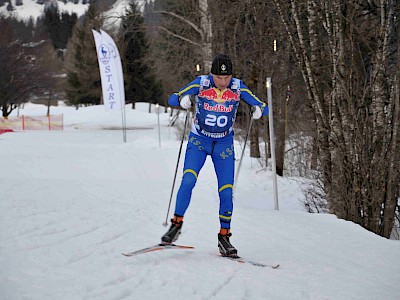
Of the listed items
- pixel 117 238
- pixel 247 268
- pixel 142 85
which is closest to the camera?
pixel 247 268

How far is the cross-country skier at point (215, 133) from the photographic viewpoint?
178 inches

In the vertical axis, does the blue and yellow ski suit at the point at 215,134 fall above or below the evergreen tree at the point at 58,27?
below

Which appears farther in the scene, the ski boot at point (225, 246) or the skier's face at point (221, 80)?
the skier's face at point (221, 80)

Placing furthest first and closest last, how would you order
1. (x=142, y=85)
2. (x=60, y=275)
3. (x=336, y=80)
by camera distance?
(x=142, y=85), (x=336, y=80), (x=60, y=275)

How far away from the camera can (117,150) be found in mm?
18641

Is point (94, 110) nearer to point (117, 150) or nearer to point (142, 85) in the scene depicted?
point (142, 85)

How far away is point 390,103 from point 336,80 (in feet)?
2.60

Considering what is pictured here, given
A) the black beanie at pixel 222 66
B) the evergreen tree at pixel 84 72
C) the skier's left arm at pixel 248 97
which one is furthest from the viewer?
the evergreen tree at pixel 84 72

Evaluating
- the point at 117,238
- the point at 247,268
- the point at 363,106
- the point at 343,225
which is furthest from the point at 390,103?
the point at 117,238

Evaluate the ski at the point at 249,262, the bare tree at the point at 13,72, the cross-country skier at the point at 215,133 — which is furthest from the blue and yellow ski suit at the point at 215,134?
the bare tree at the point at 13,72

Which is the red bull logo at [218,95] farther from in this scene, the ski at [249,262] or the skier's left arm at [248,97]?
the ski at [249,262]

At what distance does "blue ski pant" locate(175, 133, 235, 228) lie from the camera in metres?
4.57

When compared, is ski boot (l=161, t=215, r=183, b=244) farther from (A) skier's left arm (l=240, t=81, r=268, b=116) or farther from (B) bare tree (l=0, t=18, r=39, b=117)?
(B) bare tree (l=0, t=18, r=39, b=117)

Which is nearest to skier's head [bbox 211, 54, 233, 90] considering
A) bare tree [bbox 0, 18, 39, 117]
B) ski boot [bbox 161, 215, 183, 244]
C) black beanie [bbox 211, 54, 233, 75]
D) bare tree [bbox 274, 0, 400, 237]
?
black beanie [bbox 211, 54, 233, 75]
